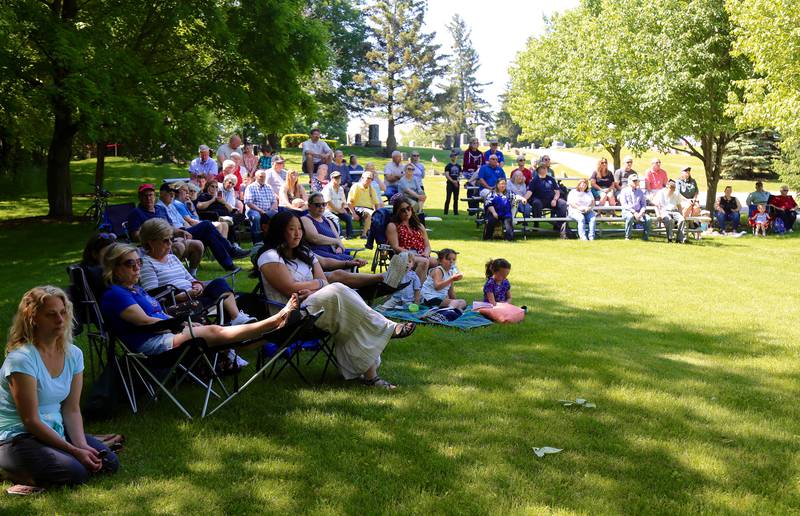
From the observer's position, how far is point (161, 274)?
20.0 feet

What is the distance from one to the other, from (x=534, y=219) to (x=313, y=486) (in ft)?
42.2

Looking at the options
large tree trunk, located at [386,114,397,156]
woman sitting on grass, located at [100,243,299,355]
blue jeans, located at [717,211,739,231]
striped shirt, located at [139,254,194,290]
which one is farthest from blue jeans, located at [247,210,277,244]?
large tree trunk, located at [386,114,397,156]

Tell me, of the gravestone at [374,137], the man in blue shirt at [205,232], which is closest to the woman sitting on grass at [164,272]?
the man in blue shirt at [205,232]

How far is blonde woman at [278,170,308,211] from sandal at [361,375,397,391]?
750cm

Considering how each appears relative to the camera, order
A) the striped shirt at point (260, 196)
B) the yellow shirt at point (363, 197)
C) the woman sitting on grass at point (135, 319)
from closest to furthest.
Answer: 1. the woman sitting on grass at point (135, 319)
2. the striped shirt at point (260, 196)
3. the yellow shirt at point (363, 197)

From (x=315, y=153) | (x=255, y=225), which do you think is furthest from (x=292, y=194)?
(x=315, y=153)

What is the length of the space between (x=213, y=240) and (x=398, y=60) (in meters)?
52.1

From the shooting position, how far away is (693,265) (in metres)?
12.5

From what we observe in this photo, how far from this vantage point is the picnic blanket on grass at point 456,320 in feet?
24.4

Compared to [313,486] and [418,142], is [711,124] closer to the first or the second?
[313,486]

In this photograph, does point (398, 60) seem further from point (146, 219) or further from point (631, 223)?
point (146, 219)

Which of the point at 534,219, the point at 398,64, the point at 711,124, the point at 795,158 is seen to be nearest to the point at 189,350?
the point at 534,219

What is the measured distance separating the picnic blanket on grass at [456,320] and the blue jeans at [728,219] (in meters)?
12.9

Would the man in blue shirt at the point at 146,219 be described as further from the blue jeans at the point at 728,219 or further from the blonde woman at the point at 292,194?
the blue jeans at the point at 728,219
